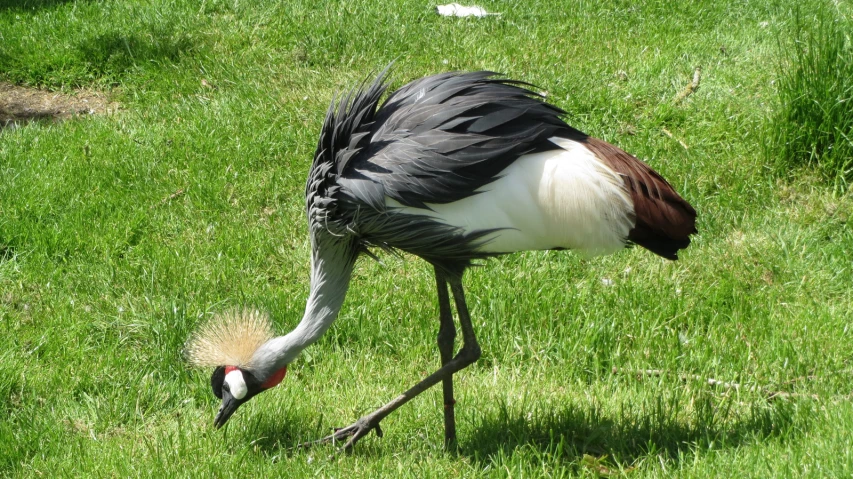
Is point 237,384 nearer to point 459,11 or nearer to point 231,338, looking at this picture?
point 231,338

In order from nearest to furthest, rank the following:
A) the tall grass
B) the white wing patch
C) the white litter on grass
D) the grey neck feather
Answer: the white wing patch, the grey neck feather, the tall grass, the white litter on grass

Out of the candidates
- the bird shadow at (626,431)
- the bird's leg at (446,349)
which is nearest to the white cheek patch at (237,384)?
the bird's leg at (446,349)

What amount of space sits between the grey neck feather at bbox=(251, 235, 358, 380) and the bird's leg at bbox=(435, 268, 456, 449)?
383 mm

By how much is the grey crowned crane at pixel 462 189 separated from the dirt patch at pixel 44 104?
12.0 feet

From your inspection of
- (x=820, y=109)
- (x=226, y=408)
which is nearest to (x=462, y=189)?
(x=226, y=408)

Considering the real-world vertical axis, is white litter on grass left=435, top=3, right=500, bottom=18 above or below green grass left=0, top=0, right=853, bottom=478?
above

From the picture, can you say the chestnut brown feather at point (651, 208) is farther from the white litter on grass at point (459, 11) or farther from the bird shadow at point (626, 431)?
the white litter on grass at point (459, 11)

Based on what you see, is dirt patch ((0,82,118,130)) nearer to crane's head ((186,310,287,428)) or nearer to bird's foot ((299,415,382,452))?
crane's head ((186,310,287,428))

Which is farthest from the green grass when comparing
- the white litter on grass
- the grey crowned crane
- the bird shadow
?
the grey crowned crane

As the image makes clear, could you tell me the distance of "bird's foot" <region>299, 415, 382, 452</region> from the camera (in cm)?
359

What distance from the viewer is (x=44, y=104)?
6.65 metres

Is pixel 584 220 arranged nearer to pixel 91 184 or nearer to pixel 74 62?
pixel 91 184

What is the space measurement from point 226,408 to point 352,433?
1.75 ft

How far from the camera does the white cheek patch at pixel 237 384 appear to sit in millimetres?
3635
